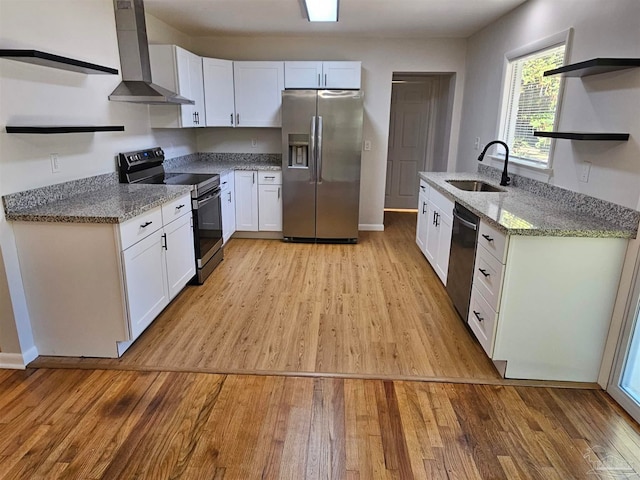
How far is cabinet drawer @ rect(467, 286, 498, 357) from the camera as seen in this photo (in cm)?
232

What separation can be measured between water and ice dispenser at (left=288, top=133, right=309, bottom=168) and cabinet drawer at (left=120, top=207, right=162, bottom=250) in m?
2.17

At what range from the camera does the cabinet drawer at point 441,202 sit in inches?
129

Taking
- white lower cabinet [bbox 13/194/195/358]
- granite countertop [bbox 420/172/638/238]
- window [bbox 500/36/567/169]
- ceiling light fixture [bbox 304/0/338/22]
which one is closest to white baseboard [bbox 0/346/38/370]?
white lower cabinet [bbox 13/194/195/358]

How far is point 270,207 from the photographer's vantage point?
4.89m

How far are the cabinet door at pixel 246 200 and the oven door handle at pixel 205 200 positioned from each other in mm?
710

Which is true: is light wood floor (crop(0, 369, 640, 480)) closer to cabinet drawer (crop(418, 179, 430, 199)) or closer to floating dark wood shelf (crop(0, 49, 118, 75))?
floating dark wood shelf (crop(0, 49, 118, 75))

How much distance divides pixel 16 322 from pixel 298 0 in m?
3.12

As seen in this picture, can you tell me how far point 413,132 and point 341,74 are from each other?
2070mm

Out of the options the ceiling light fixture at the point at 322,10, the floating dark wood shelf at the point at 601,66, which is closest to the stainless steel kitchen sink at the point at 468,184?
the floating dark wood shelf at the point at 601,66

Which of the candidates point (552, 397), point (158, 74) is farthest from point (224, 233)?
point (552, 397)

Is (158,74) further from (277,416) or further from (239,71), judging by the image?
(277,416)

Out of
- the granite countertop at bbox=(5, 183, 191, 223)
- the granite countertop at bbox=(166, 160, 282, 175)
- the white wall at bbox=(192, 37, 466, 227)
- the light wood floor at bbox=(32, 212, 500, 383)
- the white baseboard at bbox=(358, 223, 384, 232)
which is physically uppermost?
the white wall at bbox=(192, 37, 466, 227)

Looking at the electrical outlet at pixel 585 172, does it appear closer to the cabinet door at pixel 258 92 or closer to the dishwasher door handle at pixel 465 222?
the dishwasher door handle at pixel 465 222

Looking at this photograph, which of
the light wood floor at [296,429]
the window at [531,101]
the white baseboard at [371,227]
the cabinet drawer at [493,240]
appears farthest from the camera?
the white baseboard at [371,227]
